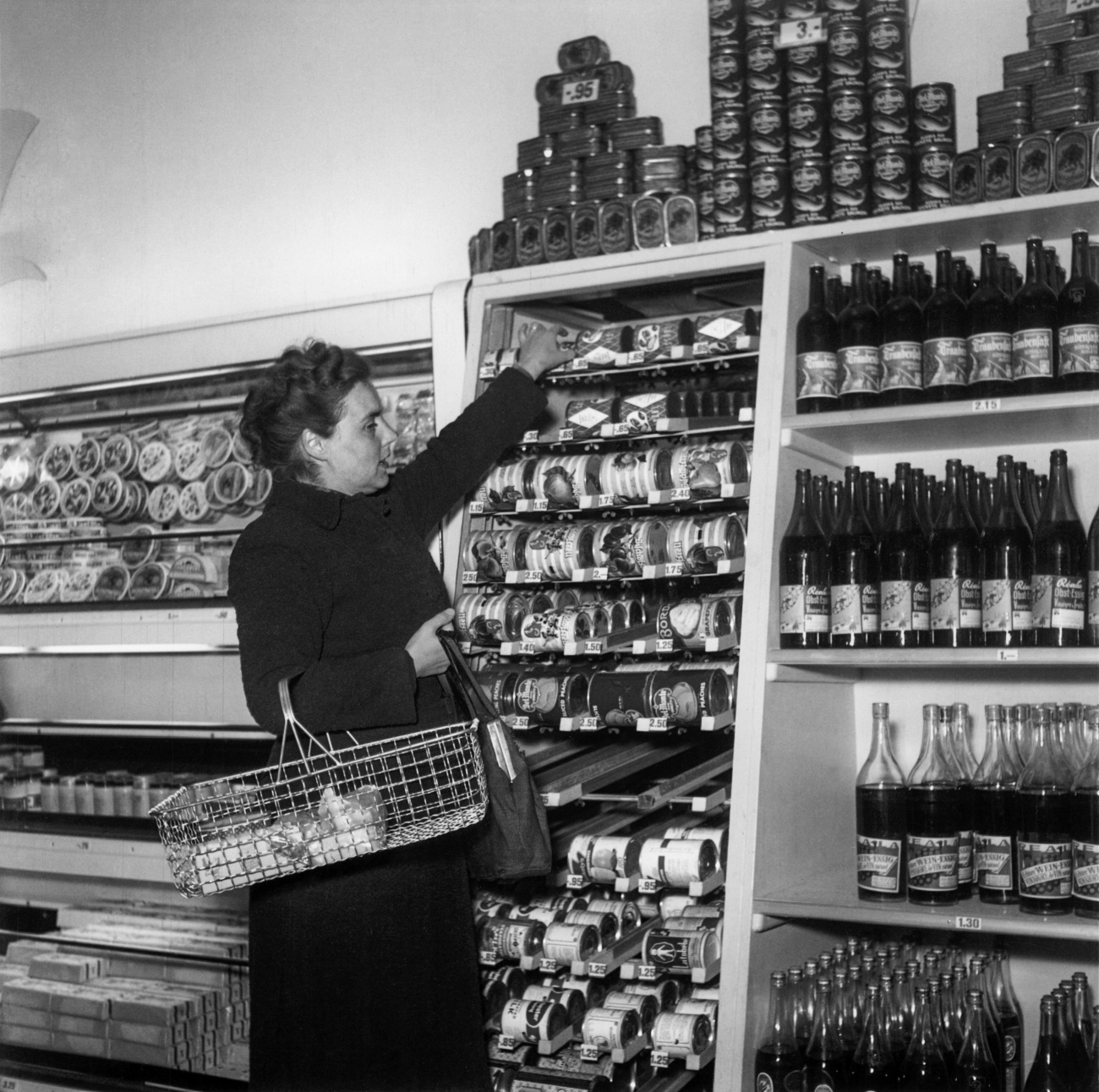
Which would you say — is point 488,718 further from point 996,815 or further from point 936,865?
point 996,815

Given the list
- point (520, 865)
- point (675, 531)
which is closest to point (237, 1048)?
point (520, 865)

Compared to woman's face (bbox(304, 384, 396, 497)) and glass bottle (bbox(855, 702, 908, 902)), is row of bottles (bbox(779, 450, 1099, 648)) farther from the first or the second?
Result: woman's face (bbox(304, 384, 396, 497))

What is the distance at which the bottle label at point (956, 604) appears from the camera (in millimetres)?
2924

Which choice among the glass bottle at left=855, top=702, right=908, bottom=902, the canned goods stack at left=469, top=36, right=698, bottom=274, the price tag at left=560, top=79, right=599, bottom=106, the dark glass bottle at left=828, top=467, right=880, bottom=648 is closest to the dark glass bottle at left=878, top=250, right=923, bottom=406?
the dark glass bottle at left=828, top=467, right=880, bottom=648

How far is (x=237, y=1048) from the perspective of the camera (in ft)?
13.9

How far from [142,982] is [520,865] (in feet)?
7.14

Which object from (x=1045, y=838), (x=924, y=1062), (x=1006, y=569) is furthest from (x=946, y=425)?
(x=924, y=1062)

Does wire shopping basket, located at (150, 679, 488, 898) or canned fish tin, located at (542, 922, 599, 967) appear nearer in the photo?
wire shopping basket, located at (150, 679, 488, 898)

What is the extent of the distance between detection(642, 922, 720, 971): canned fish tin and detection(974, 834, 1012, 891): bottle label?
619mm

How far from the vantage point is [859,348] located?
3.09 m

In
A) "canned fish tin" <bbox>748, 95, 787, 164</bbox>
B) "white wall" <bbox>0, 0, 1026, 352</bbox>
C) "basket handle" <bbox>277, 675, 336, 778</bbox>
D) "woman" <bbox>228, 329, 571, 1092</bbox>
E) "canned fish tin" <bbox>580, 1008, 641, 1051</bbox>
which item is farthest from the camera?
"white wall" <bbox>0, 0, 1026, 352</bbox>

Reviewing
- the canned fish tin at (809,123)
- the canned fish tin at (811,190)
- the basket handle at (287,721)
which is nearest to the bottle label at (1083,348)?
the canned fish tin at (811,190)

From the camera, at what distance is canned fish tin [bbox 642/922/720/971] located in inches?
118

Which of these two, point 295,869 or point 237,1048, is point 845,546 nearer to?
point 295,869
